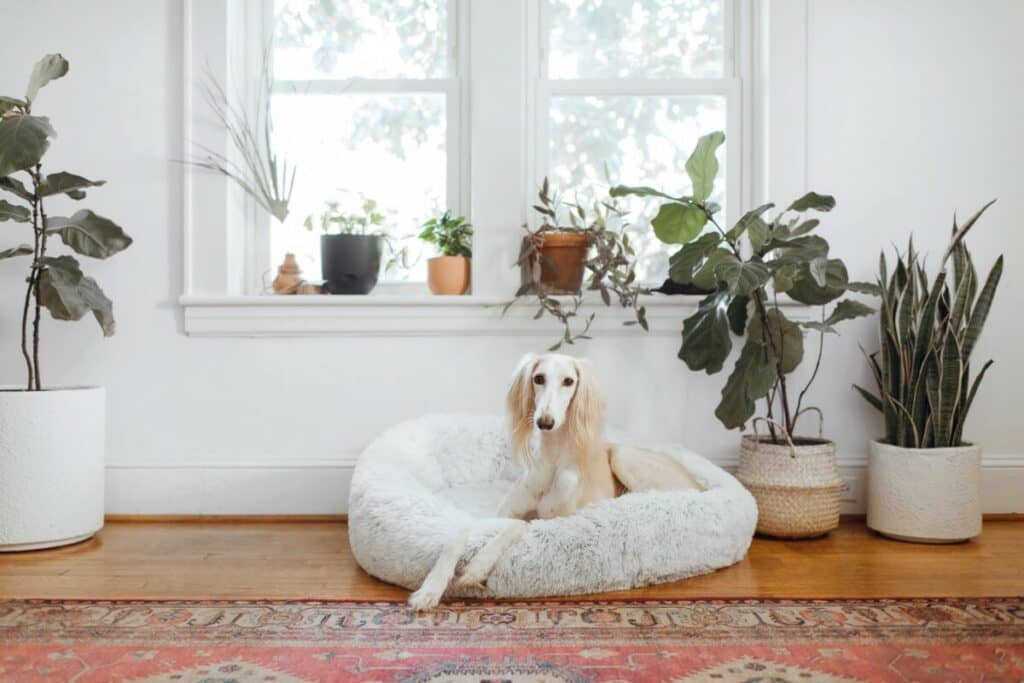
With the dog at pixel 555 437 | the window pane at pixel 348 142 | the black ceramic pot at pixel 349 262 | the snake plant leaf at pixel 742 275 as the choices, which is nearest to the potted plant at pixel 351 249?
the black ceramic pot at pixel 349 262

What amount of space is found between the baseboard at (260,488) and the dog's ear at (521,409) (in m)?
0.96

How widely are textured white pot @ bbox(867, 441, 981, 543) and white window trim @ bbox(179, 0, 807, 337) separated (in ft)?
2.85

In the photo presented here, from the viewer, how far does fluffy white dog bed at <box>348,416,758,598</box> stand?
6.48 ft

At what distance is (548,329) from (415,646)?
1.52 meters

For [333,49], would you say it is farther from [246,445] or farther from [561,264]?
[246,445]

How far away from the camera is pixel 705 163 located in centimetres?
258

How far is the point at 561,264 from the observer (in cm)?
299

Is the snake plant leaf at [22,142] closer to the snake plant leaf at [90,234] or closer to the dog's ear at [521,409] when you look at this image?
the snake plant leaf at [90,234]

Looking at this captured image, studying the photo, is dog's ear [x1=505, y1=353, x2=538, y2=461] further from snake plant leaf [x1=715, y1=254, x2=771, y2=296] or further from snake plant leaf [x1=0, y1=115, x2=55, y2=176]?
snake plant leaf [x1=0, y1=115, x2=55, y2=176]

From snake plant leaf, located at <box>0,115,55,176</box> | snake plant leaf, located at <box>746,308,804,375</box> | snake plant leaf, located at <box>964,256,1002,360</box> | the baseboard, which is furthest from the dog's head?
snake plant leaf, located at <box>0,115,55,176</box>

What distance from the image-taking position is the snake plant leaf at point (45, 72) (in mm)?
2508

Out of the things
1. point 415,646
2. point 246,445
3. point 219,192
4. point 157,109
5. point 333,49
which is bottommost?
point 415,646

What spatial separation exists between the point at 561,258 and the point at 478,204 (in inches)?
14.3

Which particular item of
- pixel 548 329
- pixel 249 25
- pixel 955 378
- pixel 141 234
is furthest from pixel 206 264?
pixel 955 378
